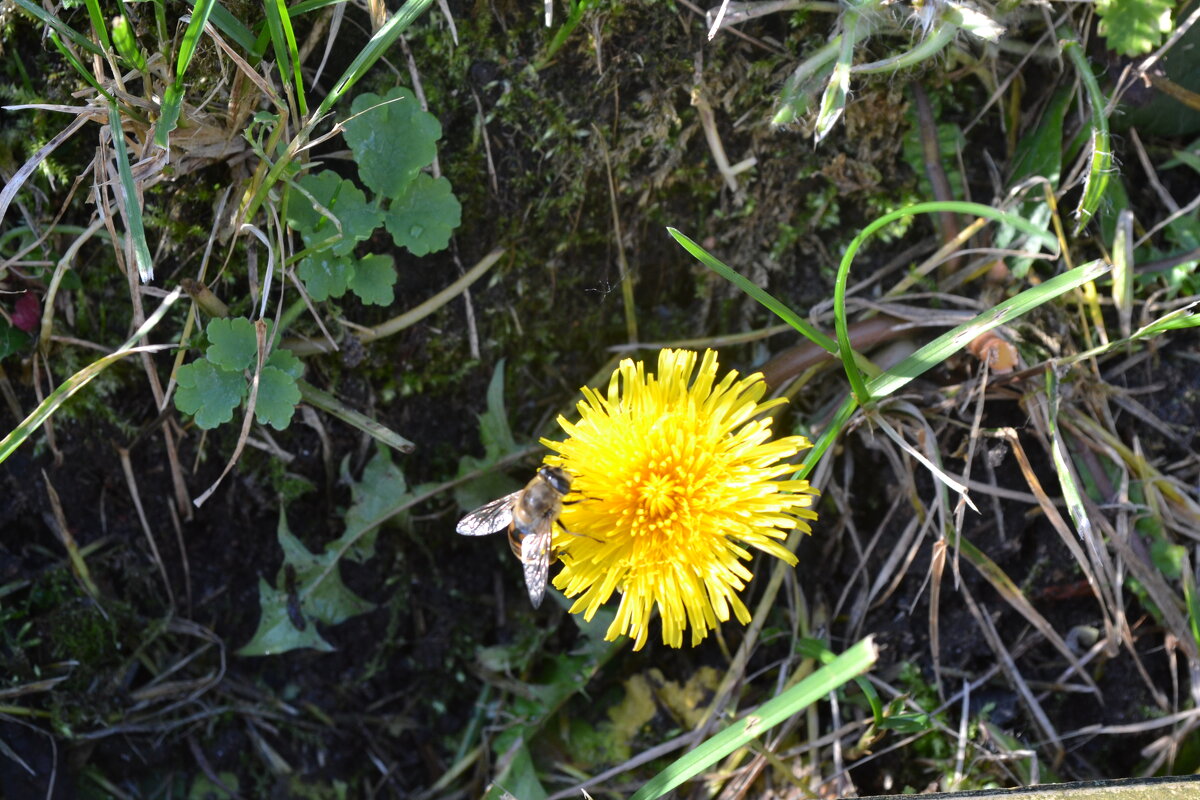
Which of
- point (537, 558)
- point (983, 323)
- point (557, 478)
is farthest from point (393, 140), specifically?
point (983, 323)

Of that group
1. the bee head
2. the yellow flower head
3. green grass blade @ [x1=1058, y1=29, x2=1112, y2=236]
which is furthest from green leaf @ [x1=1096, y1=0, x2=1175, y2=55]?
the bee head

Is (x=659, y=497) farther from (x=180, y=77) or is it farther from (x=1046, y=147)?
(x=1046, y=147)

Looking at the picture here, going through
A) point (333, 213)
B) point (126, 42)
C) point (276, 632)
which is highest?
point (126, 42)

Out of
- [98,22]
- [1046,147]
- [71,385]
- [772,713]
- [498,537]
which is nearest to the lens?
[772,713]

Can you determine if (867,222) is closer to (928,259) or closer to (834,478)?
(928,259)

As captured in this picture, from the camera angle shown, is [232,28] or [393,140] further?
[393,140]
